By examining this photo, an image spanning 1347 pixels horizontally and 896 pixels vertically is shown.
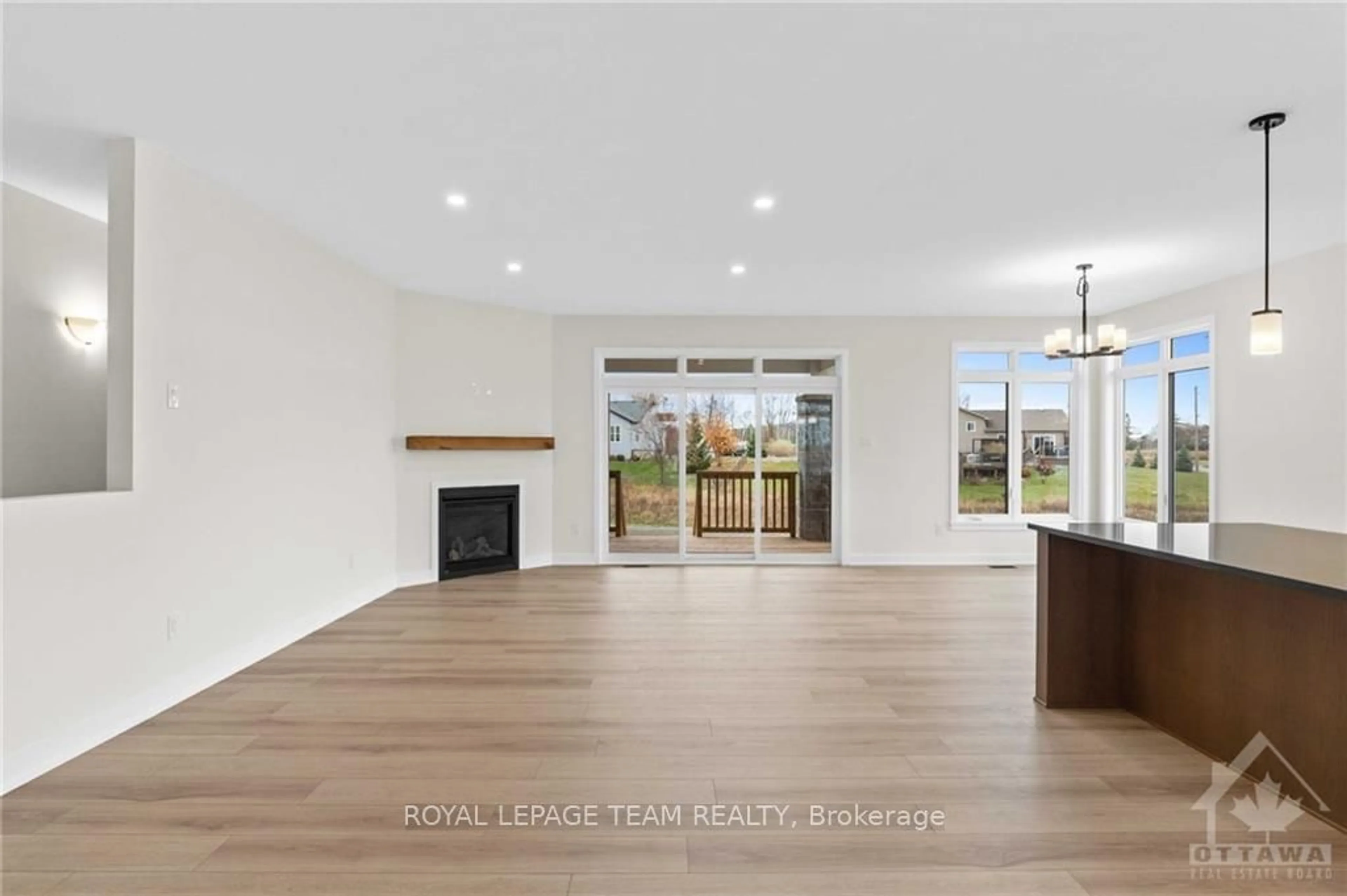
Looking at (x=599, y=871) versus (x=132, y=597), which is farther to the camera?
(x=132, y=597)

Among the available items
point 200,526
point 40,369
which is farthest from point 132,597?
point 40,369

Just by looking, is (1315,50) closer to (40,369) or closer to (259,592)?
(259,592)

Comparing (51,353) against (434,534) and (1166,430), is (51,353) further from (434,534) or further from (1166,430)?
(1166,430)

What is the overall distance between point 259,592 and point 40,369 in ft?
5.64

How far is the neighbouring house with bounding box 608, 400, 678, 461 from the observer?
716 cm

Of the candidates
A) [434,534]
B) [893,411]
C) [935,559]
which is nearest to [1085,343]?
[893,411]

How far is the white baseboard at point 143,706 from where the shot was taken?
2.47 metres

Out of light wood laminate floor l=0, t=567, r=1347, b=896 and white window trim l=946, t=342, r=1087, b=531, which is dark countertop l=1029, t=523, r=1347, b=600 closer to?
light wood laminate floor l=0, t=567, r=1347, b=896

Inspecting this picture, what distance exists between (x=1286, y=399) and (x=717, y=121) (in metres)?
5.08

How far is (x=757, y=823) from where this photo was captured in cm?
221

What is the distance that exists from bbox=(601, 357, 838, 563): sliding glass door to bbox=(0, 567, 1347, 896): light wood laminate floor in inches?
116

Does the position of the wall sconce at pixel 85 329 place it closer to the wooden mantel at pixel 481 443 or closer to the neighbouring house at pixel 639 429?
the wooden mantel at pixel 481 443

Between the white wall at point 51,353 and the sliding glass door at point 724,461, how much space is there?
423 cm

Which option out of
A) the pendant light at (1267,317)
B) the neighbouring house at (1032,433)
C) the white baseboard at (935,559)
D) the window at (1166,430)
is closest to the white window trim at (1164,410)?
the window at (1166,430)
